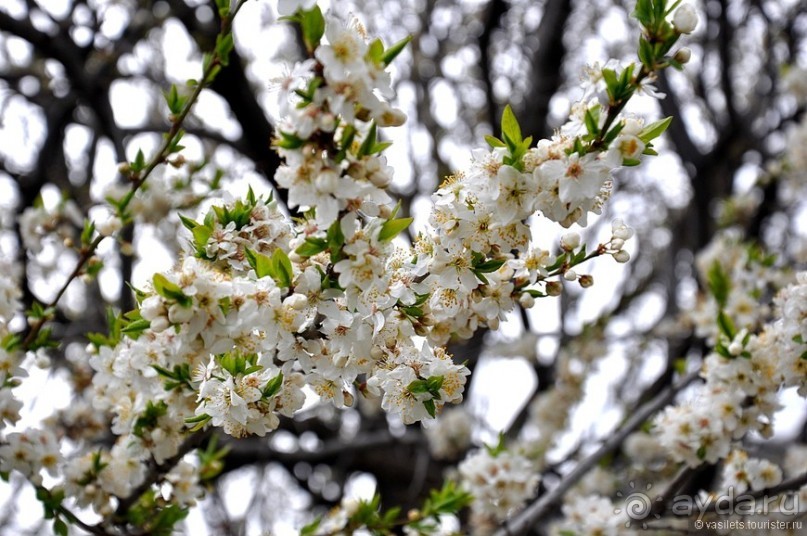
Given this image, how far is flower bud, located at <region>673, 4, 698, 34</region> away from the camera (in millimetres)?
1326

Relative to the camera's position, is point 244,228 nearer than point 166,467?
Yes

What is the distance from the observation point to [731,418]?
2289 mm

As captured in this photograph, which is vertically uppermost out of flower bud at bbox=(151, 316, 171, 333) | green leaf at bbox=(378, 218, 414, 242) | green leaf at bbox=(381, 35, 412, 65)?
green leaf at bbox=(381, 35, 412, 65)

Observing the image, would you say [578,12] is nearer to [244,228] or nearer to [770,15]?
[770,15]

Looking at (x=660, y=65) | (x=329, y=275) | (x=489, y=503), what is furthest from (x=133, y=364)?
(x=489, y=503)

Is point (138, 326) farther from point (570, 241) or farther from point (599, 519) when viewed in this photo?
point (599, 519)

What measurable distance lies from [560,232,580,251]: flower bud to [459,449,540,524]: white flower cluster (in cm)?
154

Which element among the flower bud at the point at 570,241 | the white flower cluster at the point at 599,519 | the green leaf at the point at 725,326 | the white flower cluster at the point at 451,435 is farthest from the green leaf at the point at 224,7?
the white flower cluster at the point at 451,435

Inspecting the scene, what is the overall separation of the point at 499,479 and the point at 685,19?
2029mm

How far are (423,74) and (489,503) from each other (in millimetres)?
3889

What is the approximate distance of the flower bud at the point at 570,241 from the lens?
1579 millimetres

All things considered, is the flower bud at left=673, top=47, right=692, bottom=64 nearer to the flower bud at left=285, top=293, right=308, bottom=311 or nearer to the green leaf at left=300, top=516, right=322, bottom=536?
the flower bud at left=285, top=293, right=308, bottom=311

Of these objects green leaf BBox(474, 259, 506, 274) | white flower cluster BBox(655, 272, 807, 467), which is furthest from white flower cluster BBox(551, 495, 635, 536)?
green leaf BBox(474, 259, 506, 274)

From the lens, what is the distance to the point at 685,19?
1.32 metres
